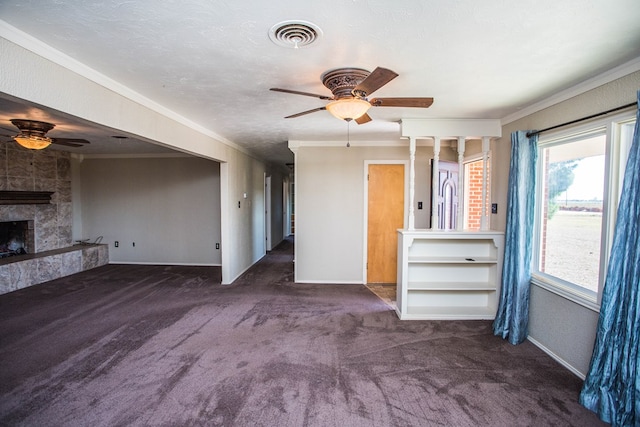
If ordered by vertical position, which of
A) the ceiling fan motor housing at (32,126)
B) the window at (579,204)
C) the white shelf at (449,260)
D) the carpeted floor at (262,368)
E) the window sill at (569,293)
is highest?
the ceiling fan motor housing at (32,126)

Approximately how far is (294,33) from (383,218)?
12.0 ft

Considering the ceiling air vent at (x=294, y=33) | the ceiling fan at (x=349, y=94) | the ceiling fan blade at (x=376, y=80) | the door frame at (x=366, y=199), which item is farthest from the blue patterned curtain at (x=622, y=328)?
the door frame at (x=366, y=199)

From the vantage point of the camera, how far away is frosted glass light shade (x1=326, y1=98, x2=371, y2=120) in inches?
81.0

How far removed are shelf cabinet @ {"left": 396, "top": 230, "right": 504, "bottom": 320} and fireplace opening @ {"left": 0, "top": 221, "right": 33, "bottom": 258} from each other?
6.18 meters

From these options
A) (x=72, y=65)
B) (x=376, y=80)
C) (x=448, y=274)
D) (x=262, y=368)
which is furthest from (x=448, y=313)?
(x=72, y=65)

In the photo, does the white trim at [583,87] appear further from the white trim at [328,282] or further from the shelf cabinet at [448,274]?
the white trim at [328,282]

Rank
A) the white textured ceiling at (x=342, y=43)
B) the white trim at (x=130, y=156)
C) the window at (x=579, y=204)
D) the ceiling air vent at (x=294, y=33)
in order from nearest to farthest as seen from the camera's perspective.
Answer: the white textured ceiling at (x=342, y=43), the ceiling air vent at (x=294, y=33), the window at (x=579, y=204), the white trim at (x=130, y=156)

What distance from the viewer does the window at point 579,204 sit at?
2.17 m

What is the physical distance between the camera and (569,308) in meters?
2.53

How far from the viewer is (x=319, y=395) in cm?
214

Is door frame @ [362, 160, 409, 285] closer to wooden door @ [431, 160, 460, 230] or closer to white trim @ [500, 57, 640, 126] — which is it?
wooden door @ [431, 160, 460, 230]

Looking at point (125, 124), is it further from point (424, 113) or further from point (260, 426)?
point (424, 113)

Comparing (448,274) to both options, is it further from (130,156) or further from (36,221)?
(36,221)

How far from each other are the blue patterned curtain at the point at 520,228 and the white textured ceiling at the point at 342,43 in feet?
1.57
